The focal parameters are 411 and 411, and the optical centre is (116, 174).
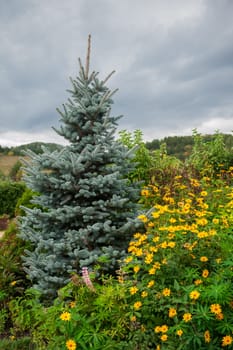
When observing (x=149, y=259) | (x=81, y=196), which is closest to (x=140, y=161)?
(x=81, y=196)

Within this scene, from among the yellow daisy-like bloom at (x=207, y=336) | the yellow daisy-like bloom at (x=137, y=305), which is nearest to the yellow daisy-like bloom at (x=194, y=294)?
the yellow daisy-like bloom at (x=207, y=336)

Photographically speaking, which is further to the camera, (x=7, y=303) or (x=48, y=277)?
(x=7, y=303)

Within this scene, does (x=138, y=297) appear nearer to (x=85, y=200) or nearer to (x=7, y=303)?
(x=85, y=200)

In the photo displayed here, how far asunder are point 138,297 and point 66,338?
2.22ft

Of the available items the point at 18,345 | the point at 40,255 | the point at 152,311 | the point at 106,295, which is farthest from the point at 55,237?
the point at 152,311

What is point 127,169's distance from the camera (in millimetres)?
5250

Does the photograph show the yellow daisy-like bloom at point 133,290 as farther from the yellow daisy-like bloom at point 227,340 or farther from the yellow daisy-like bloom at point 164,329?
the yellow daisy-like bloom at point 227,340

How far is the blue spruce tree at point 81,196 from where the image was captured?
4.82m

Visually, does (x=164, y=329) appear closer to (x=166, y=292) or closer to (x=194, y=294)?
(x=166, y=292)

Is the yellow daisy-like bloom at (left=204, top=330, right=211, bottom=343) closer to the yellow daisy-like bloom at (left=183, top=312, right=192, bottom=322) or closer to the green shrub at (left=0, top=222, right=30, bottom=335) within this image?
the yellow daisy-like bloom at (left=183, top=312, right=192, bottom=322)

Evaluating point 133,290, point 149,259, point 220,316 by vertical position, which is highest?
point 149,259

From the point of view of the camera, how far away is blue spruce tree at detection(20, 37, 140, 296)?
15.8ft

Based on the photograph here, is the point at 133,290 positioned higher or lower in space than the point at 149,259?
lower

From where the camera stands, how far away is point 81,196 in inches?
202
